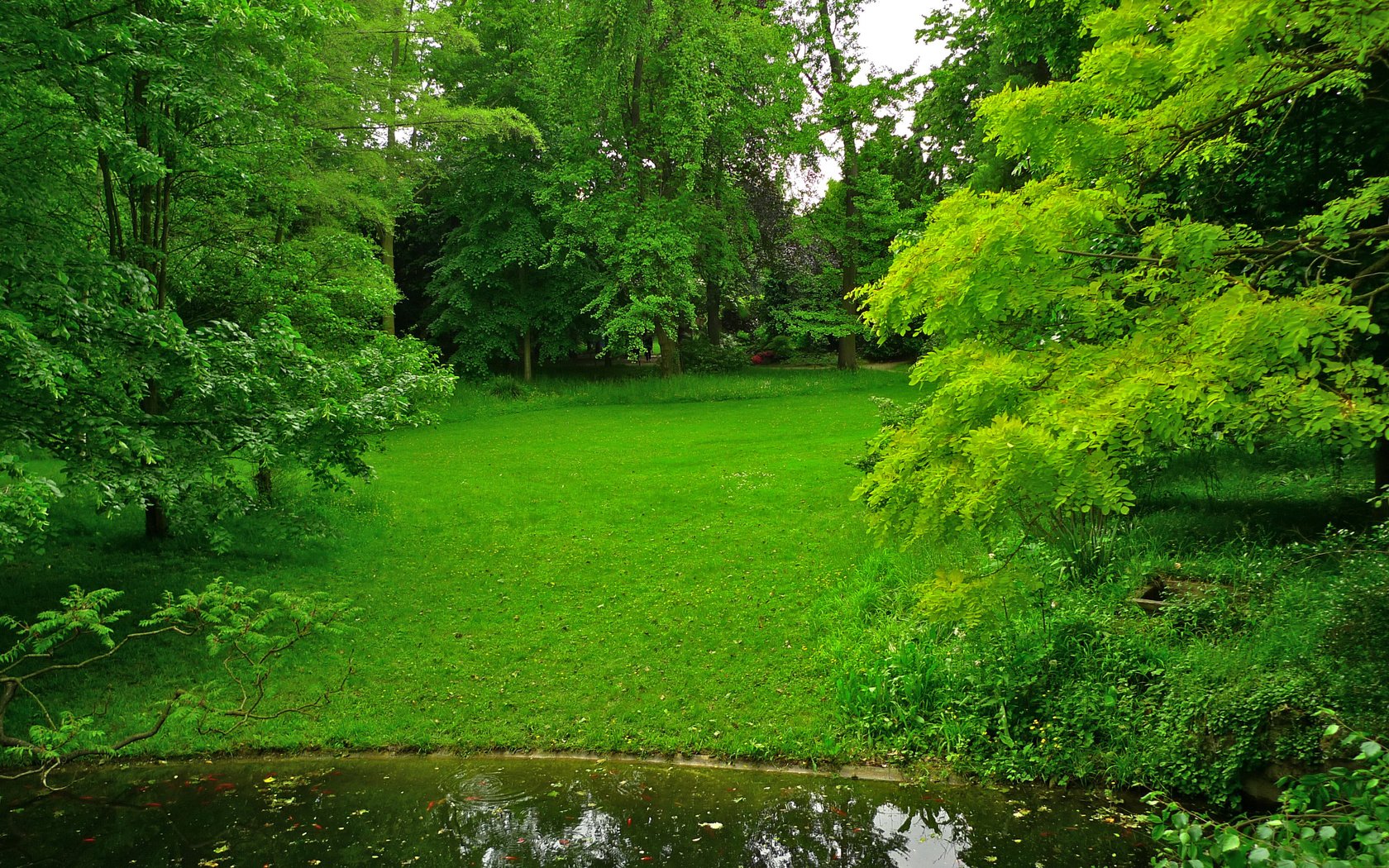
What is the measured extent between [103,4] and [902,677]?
9.07 meters

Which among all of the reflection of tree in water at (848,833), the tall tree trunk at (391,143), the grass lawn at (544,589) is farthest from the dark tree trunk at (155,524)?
the reflection of tree in water at (848,833)

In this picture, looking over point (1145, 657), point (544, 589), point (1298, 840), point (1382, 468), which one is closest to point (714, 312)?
point (544, 589)

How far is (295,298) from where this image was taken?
433 inches

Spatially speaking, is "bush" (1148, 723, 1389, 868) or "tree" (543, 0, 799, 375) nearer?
"bush" (1148, 723, 1389, 868)

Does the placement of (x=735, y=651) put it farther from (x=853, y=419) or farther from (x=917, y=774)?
(x=853, y=419)

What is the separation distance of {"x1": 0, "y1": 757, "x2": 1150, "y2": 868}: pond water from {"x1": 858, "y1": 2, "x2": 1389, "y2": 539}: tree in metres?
1.97

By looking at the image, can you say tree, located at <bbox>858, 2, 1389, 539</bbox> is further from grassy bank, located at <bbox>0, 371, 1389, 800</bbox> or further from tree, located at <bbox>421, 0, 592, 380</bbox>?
tree, located at <bbox>421, 0, 592, 380</bbox>

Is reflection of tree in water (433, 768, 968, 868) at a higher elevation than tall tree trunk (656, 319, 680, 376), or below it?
below

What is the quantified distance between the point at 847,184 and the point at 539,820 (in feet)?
82.7

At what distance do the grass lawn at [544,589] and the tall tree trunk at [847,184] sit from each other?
11.6 metres

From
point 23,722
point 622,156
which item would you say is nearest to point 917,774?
point 23,722

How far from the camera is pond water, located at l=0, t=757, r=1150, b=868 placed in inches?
197

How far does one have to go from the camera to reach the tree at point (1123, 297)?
3.57 meters

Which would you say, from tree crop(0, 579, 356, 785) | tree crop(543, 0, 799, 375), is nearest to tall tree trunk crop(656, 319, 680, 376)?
tree crop(543, 0, 799, 375)
